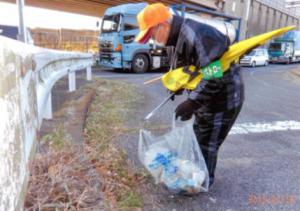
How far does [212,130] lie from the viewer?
234 cm

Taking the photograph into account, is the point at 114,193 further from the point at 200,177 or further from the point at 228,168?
the point at 228,168

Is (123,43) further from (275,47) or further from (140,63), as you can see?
(275,47)

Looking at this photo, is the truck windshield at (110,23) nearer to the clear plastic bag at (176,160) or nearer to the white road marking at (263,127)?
the white road marking at (263,127)

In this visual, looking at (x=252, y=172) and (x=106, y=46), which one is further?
(x=106, y=46)

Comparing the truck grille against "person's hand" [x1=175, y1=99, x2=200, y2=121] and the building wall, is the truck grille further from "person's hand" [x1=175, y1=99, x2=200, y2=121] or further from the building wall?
"person's hand" [x1=175, y1=99, x2=200, y2=121]

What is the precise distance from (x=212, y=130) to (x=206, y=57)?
2.40ft

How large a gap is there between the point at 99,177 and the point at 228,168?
1.43 metres

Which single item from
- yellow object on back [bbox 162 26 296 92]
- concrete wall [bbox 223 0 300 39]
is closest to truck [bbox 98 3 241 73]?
yellow object on back [bbox 162 26 296 92]

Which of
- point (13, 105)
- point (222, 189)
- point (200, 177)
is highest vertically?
point (13, 105)

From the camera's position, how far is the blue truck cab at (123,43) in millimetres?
12773

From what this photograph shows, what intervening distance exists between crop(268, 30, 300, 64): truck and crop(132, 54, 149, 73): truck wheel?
20793 mm

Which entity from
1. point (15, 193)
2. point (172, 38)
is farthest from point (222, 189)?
point (15, 193)

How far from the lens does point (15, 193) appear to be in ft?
3.26

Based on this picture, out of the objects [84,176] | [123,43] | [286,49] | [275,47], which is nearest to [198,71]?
[84,176]
